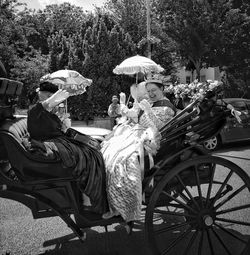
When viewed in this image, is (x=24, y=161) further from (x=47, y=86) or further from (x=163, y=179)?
(x=163, y=179)

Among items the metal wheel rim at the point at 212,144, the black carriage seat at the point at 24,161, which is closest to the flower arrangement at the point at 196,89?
the black carriage seat at the point at 24,161

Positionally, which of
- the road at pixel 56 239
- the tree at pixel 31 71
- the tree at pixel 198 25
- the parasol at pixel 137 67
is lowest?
the road at pixel 56 239

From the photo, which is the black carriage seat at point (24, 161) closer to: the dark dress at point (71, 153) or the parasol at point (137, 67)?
the dark dress at point (71, 153)

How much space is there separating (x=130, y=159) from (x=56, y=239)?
148 centimetres

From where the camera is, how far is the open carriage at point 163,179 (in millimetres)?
2740

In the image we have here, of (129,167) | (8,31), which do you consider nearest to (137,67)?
(129,167)

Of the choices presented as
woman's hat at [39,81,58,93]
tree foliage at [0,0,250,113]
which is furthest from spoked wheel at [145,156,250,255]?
tree foliage at [0,0,250,113]

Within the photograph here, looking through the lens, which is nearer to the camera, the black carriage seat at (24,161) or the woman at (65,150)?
the black carriage seat at (24,161)

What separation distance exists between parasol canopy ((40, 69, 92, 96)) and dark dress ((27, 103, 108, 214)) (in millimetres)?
379

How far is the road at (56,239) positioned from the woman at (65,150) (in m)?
0.81

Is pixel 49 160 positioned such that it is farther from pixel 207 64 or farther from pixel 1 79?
pixel 207 64

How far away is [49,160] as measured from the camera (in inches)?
109

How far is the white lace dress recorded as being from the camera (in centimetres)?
297

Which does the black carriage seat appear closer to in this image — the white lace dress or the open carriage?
the open carriage
